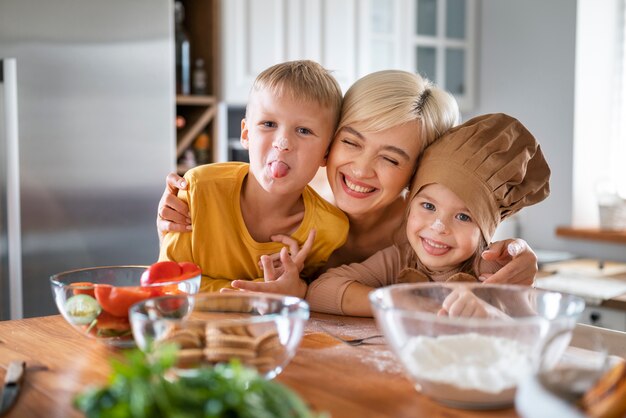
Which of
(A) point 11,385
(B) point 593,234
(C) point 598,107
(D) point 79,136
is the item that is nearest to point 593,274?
(B) point 593,234

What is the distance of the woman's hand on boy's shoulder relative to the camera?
1264 mm

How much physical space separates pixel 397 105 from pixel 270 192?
29 centimetres

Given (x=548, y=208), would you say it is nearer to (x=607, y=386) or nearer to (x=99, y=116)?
(x=99, y=116)

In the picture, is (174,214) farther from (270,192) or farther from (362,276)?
(362,276)

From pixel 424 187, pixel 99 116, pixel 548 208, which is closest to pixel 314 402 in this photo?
pixel 424 187

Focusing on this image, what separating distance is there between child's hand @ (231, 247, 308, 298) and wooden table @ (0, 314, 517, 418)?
0.14 meters

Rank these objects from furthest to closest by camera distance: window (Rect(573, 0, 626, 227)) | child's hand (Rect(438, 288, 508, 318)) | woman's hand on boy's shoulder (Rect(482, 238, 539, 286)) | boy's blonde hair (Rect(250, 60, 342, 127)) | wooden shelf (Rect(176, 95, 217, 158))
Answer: window (Rect(573, 0, 626, 227))
wooden shelf (Rect(176, 95, 217, 158))
boy's blonde hair (Rect(250, 60, 342, 127))
woman's hand on boy's shoulder (Rect(482, 238, 539, 286))
child's hand (Rect(438, 288, 508, 318))

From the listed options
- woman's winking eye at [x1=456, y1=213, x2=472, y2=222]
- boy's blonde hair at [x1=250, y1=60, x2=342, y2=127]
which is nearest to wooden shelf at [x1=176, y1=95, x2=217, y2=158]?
boy's blonde hair at [x1=250, y1=60, x2=342, y2=127]

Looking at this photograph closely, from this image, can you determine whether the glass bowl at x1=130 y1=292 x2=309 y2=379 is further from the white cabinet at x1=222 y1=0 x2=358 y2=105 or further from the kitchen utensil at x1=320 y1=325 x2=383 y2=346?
the white cabinet at x1=222 y1=0 x2=358 y2=105

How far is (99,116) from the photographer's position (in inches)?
100

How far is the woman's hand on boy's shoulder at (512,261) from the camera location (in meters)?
1.26

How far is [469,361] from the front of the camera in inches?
31.0

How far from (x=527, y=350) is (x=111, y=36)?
2.15 metres

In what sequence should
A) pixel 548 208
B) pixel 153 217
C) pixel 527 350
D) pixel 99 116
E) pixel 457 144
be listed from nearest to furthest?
1. pixel 527 350
2. pixel 457 144
3. pixel 99 116
4. pixel 153 217
5. pixel 548 208
